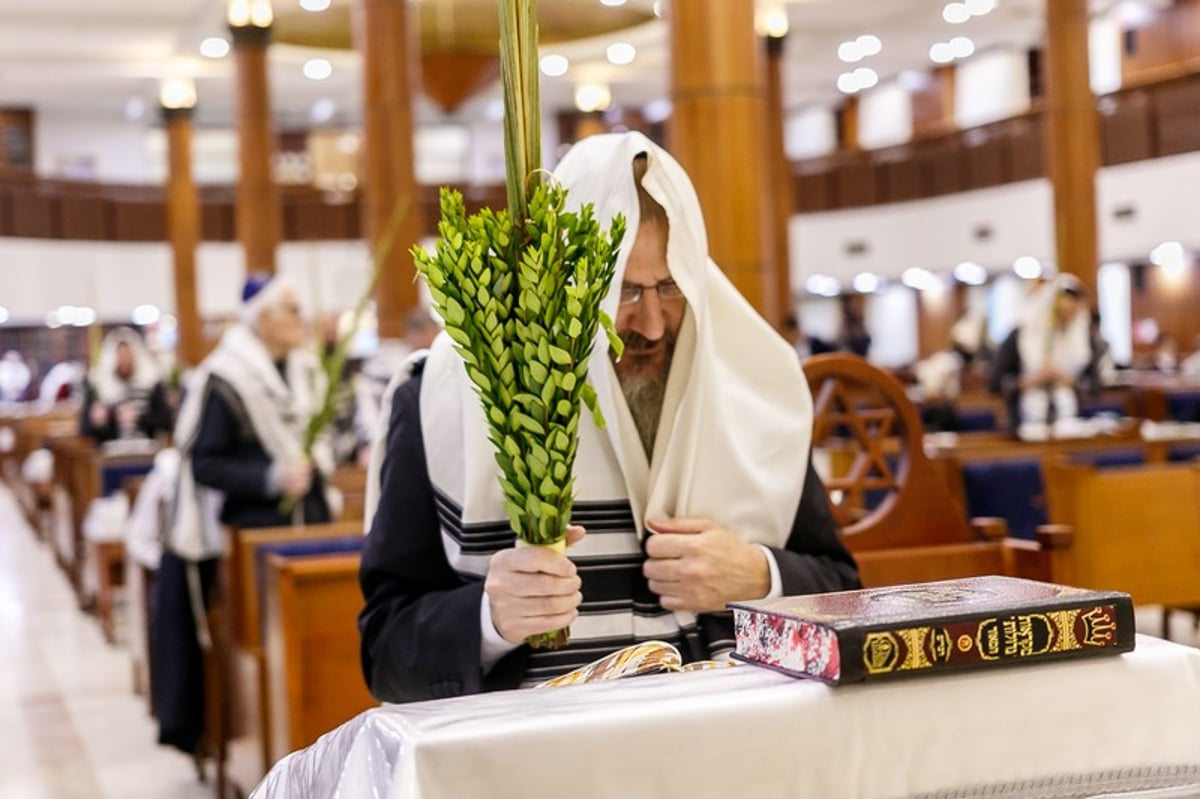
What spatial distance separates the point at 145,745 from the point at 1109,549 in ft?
14.0

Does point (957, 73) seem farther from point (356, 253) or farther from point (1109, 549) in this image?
point (1109, 549)

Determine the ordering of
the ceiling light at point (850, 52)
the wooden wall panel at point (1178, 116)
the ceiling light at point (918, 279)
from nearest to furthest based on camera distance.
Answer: the wooden wall panel at point (1178, 116) < the ceiling light at point (850, 52) < the ceiling light at point (918, 279)

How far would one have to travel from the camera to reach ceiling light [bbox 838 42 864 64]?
2322 cm

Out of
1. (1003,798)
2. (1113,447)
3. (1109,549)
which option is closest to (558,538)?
(1003,798)

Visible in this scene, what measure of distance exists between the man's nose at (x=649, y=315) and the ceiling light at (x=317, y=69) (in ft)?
72.0

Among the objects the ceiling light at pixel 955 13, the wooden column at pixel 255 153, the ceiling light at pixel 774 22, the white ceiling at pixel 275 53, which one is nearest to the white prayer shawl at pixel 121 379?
the wooden column at pixel 255 153

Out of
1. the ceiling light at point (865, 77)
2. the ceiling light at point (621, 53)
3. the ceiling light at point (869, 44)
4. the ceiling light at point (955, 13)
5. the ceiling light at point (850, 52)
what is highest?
the ceiling light at point (621, 53)

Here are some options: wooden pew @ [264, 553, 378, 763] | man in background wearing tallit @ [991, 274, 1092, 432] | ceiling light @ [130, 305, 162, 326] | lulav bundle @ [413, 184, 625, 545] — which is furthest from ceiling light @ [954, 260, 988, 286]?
lulav bundle @ [413, 184, 625, 545]

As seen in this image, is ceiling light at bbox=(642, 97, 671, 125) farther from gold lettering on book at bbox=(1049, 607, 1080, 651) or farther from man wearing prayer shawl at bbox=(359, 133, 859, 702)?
gold lettering on book at bbox=(1049, 607, 1080, 651)

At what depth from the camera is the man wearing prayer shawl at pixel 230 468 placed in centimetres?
573

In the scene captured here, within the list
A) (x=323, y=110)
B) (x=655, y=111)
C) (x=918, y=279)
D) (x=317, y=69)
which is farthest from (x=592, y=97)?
(x=918, y=279)

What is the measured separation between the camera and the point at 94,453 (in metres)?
11.0

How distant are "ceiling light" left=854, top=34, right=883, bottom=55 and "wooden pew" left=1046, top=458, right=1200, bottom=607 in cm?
1786

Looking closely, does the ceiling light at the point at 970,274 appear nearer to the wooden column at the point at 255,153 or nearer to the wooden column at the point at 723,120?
the wooden column at the point at 255,153
